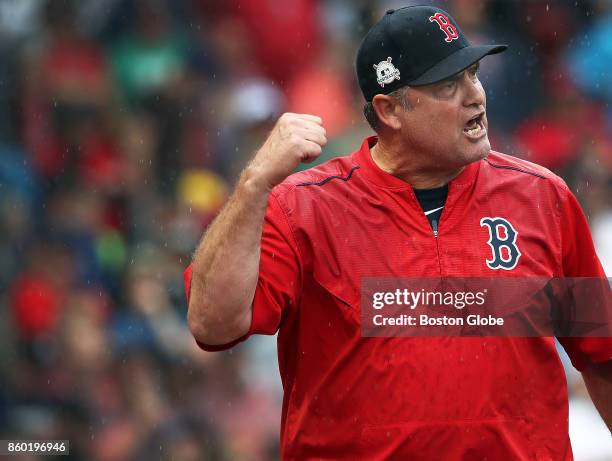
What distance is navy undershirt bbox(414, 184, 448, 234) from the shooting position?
3422 millimetres

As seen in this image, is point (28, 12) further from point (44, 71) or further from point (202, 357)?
point (202, 357)

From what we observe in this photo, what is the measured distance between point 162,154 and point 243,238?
4.82 m

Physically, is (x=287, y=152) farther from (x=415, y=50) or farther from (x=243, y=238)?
(x=415, y=50)

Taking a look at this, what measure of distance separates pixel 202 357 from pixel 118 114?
212 centimetres

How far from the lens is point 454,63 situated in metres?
3.48

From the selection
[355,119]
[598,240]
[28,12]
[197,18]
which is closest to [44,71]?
[28,12]

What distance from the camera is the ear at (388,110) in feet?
11.9

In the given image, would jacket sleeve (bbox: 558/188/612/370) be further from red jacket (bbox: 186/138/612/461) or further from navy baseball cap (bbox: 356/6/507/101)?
→ navy baseball cap (bbox: 356/6/507/101)

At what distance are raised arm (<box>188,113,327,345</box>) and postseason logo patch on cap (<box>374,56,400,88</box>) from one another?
0.50 meters

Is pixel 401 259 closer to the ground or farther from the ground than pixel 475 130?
closer to the ground

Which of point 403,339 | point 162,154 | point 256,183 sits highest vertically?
point 256,183

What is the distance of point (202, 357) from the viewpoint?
6652 millimetres

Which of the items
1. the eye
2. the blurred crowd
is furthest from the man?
the blurred crowd

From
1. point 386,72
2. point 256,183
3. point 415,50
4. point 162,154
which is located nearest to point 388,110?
point 386,72
